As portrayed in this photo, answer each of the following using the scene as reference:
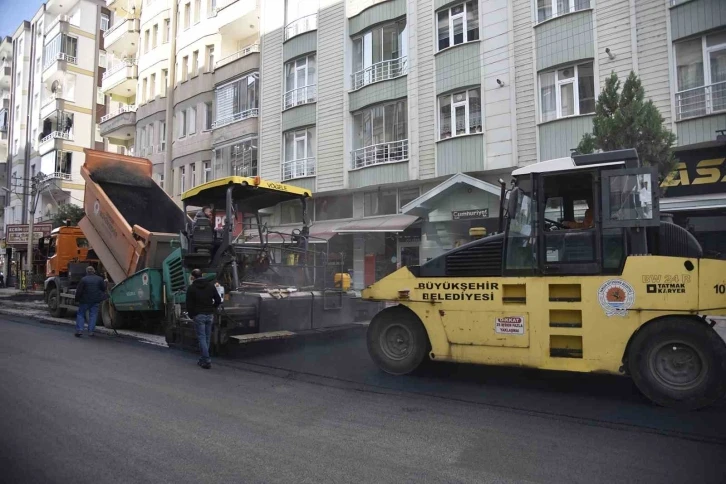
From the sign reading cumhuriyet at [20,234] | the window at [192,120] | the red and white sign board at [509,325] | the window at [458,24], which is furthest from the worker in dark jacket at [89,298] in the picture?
the sign reading cumhuriyet at [20,234]

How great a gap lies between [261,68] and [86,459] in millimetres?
22834

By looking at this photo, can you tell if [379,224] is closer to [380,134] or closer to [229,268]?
[380,134]

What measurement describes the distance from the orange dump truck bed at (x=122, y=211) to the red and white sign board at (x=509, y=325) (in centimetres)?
737

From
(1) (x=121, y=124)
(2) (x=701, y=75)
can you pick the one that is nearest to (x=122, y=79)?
(1) (x=121, y=124)

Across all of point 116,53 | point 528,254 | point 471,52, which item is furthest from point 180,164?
point 528,254

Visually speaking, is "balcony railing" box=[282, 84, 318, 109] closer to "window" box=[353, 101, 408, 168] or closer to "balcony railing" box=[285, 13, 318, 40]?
"balcony railing" box=[285, 13, 318, 40]

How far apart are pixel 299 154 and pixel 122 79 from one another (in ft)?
66.5

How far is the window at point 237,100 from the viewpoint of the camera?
81.6 feet

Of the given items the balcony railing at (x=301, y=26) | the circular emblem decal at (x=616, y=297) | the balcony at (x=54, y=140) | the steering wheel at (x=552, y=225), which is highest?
the balcony railing at (x=301, y=26)

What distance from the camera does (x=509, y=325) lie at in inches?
240

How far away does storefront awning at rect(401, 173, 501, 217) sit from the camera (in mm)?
15895

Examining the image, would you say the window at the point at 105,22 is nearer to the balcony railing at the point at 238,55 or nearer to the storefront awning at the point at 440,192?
the balcony railing at the point at 238,55

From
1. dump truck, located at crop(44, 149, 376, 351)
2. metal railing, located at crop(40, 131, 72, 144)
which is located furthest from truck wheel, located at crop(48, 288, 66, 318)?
metal railing, located at crop(40, 131, 72, 144)

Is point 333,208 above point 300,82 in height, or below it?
below
